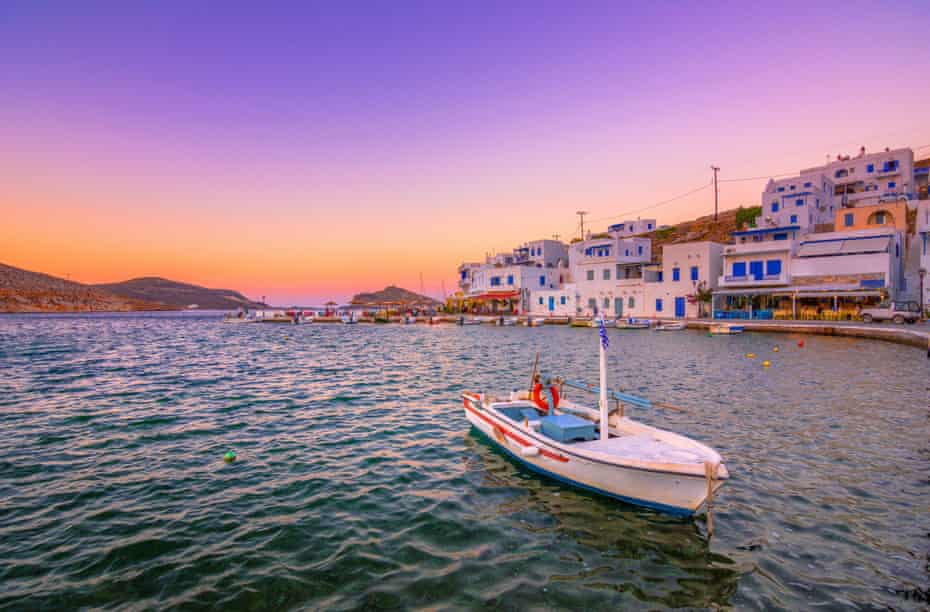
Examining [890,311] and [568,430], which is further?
[890,311]

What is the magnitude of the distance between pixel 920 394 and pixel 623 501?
17.3m

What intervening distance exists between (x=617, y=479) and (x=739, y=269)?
5351 centimetres

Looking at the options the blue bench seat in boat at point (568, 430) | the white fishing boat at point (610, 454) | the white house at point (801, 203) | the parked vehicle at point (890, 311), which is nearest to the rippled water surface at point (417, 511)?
the white fishing boat at point (610, 454)

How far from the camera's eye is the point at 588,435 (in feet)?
34.6

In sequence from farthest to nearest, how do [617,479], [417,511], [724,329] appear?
[724,329] → [417,511] → [617,479]

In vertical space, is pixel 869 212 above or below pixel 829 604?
above

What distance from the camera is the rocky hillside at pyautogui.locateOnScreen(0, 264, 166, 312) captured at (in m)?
163

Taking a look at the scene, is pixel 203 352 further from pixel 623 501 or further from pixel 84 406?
pixel 623 501

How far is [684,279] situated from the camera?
186 ft

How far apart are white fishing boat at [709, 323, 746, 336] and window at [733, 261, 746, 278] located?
434 inches

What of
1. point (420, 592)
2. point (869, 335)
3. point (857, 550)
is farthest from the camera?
point (869, 335)

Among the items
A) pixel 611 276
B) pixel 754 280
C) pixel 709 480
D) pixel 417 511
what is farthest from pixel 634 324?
pixel 417 511

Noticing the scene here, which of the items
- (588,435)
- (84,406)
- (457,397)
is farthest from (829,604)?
(84,406)

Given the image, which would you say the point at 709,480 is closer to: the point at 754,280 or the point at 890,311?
the point at 890,311
